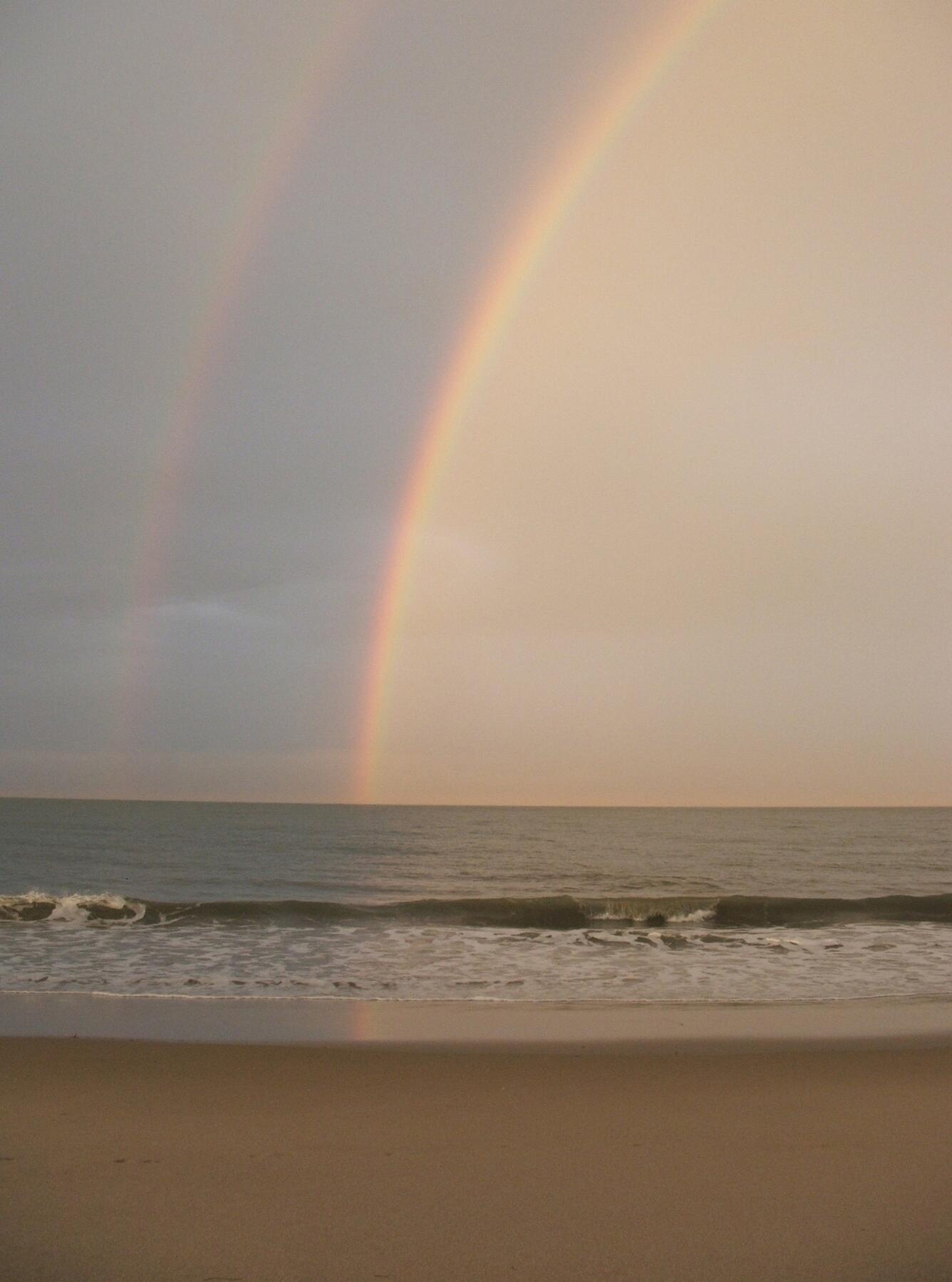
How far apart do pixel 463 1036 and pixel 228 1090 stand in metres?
3.18

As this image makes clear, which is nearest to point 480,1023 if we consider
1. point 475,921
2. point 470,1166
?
point 470,1166

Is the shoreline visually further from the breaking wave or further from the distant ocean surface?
the breaking wave

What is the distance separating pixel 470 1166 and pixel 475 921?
20348 mm

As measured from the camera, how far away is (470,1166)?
19.9ft

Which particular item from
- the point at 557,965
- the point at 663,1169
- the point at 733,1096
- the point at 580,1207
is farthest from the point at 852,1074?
the point at 557,965

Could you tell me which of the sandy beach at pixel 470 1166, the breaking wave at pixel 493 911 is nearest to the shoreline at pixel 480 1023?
the sandy beach at pixel 470 1166

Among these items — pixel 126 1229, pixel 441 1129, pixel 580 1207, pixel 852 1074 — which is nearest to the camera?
pixel 126 1229

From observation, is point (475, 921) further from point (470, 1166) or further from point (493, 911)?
point (470, 1166)

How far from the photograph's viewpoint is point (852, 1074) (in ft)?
29.0

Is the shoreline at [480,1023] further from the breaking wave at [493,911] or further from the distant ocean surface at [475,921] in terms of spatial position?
the breaking wave at [493,911]

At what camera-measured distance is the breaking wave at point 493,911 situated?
83.1ft

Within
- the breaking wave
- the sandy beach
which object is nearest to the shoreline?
the sandy beach

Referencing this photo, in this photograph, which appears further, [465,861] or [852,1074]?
[465,861]

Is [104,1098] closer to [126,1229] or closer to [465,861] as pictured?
[126,1229]
